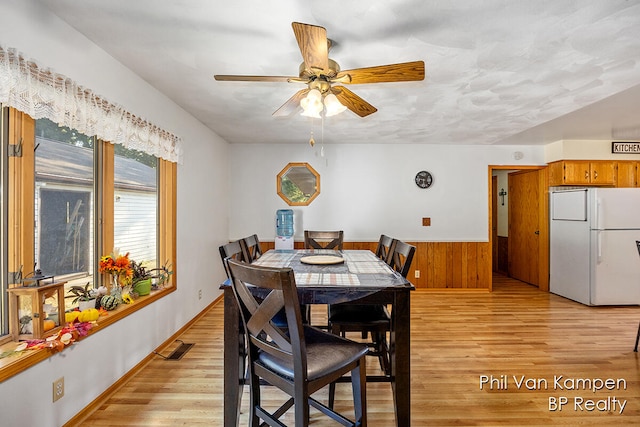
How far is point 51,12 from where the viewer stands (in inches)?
62.7

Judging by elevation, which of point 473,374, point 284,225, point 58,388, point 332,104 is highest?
point 332,104

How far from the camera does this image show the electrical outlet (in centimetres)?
158

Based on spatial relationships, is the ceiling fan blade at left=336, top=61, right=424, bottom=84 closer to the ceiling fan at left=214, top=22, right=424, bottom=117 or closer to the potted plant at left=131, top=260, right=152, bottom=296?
the ceiling fan at left=214, top=22, right=424, bottom=117

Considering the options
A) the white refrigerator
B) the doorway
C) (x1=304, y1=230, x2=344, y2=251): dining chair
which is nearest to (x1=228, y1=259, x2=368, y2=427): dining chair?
(x1=304, y1=230, x2=344, y2=251): dining chair

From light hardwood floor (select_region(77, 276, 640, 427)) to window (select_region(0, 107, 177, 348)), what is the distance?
0.59m

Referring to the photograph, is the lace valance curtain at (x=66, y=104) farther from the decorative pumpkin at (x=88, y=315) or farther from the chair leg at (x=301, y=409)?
the chair leg at (x=301, y=409)

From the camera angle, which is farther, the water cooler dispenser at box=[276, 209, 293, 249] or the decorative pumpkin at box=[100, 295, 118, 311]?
the water cooler dispenser at box=[276, 209, 293, 249]

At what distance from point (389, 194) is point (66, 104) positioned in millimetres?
3874

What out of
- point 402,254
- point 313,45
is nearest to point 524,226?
point 402,254

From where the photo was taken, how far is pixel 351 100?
2.05m

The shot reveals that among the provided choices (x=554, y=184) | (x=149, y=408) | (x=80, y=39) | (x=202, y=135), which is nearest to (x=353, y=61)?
(x=80, y=39)

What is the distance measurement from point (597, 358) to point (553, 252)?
2.33 meters

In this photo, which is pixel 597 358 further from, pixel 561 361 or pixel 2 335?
pixel 2 335

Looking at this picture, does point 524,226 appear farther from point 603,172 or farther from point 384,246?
point 384,246
